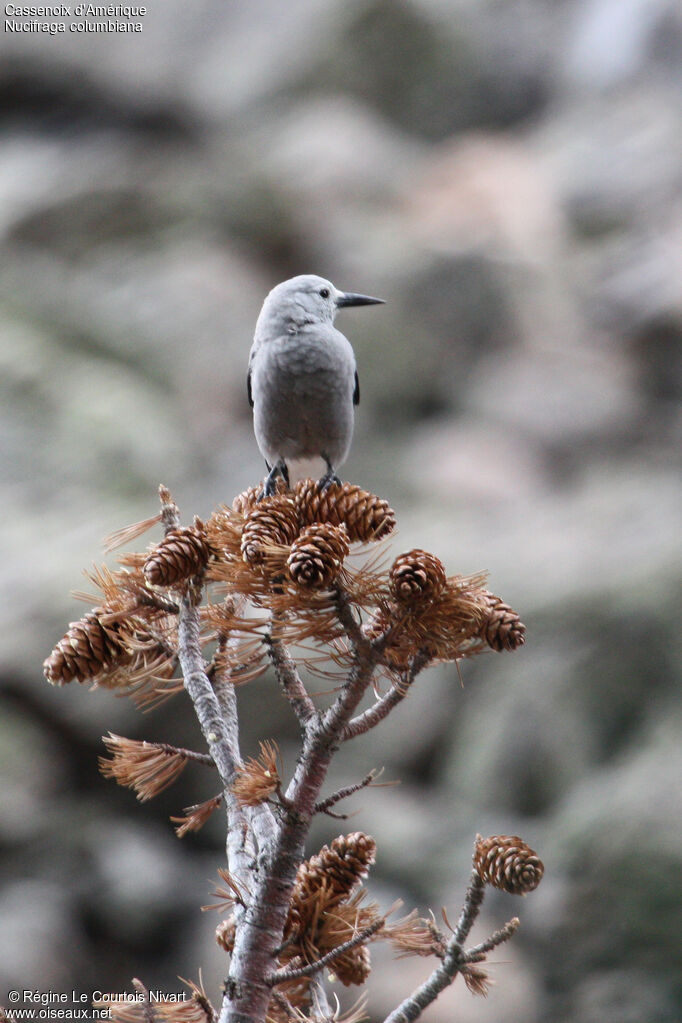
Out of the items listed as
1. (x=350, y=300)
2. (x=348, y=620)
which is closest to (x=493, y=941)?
(x=348, y=620)

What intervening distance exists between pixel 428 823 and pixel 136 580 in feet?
13.8

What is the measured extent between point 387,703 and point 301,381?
1.28 m

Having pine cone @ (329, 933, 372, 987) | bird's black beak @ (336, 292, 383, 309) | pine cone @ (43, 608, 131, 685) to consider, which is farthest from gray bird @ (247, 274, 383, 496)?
pine cone @ (329, 933, 372, 987)

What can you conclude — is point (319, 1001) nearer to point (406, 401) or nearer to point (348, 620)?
point (348, 620)

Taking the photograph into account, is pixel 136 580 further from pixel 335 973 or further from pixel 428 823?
pixel 428 823

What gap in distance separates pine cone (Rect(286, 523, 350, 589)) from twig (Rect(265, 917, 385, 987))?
0.45 m

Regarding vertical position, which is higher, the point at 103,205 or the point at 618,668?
the point at 103,205

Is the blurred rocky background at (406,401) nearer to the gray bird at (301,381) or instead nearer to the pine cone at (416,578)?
the gray bird at (301,381)

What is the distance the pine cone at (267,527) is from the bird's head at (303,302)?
1.24 m

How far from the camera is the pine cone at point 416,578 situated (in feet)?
3.87

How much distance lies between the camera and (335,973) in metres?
1.47

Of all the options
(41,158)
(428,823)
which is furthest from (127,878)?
(41,158)

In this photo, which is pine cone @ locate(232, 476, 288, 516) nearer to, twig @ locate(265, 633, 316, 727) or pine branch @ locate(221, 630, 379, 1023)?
twig @ locate(265, 633, 316, 727)

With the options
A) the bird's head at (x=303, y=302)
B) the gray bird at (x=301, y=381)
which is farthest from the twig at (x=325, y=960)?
the bird's head at (x=303, y=302)
